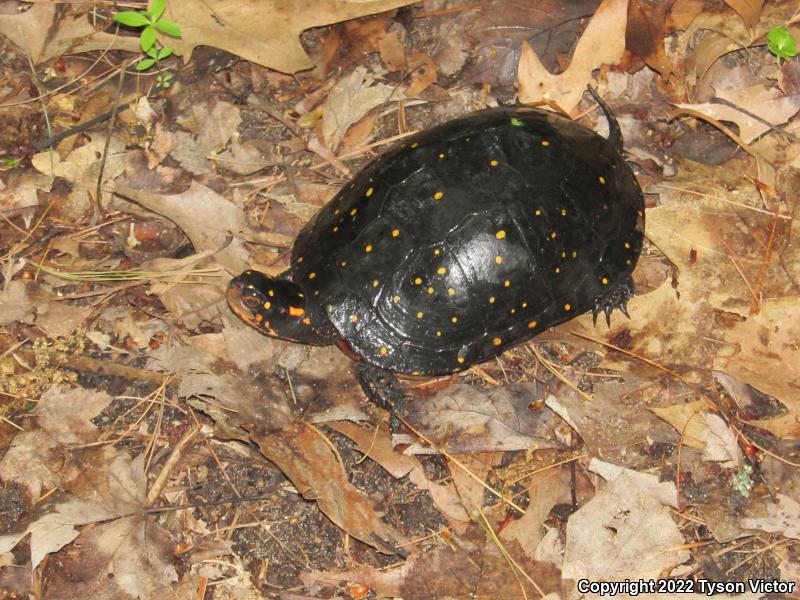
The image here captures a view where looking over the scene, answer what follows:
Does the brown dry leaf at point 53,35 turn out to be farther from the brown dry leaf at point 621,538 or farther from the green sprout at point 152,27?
the brown dry leaf at point 621,538

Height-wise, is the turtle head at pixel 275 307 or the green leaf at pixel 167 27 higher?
the green leaf at pixel 167 27

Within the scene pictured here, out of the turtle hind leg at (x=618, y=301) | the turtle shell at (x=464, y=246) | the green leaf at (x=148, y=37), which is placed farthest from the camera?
the green leaf at (x=148, y=37)

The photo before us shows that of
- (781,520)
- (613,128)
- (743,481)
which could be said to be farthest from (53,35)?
(781,520)

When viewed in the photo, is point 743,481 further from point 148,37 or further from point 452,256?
point 148,37

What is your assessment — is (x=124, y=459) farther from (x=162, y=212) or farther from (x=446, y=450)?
(x=446, y=450)

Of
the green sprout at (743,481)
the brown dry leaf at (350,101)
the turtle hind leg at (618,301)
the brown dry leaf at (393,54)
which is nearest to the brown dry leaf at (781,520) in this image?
the green sprout at (743,481)

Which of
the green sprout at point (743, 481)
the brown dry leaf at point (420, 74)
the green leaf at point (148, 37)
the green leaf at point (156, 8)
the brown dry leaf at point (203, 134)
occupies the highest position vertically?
the green leaf at point (156, 8)

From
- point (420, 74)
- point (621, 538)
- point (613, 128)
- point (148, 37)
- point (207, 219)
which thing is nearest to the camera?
point (621, 538)
